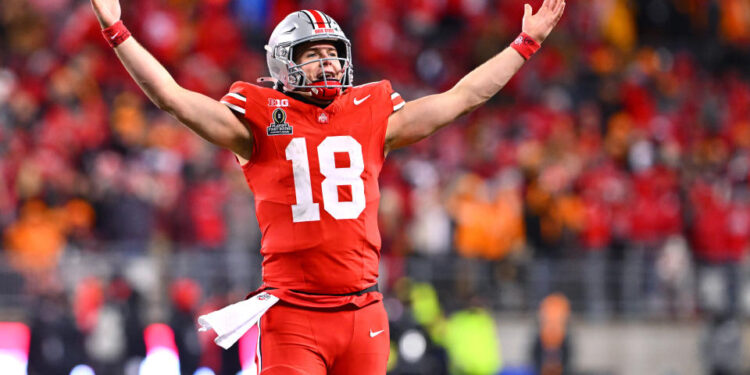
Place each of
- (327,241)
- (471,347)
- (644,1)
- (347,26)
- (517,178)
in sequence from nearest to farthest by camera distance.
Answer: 1. (327,241)
2. (471,347)
3. (517,178)
4. (347,26)
5. (644,1)

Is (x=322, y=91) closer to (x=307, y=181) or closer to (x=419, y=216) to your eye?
(x=307, y=181)

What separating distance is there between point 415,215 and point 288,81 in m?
9.43

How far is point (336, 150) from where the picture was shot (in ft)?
17.7

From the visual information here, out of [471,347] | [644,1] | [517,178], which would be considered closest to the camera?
[471,347]

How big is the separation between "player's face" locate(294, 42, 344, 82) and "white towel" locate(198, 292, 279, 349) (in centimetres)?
99

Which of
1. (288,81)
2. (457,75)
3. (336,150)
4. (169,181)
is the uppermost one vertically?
(457,75)

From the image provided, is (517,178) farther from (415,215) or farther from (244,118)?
(244,118)

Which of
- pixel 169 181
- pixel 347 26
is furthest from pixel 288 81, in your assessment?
pixel 347 26

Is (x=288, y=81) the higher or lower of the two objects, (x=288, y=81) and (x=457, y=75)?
the lower

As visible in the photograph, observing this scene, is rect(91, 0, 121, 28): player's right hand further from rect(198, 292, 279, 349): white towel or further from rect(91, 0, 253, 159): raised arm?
rect(198, 292, 279, 349): white towel

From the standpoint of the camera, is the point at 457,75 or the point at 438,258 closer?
the point at 438,258

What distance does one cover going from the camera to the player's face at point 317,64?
5480mm

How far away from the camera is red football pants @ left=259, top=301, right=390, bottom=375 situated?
519 cm

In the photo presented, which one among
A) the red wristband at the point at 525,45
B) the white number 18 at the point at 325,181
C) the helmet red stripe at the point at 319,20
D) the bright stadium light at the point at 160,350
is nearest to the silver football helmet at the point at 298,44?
the helmet red stripe at the point at 319,20
